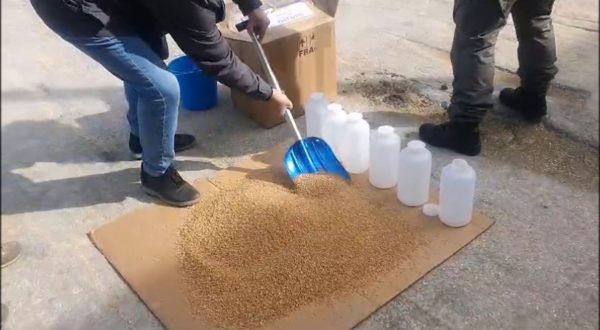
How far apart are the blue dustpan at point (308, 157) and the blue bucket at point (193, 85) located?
66cm

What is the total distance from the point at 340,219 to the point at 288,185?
1.19 feet

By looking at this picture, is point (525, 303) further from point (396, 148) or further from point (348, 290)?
point (396, 148)

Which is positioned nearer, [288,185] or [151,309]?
[151,309]

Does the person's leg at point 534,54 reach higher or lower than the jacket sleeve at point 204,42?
lower

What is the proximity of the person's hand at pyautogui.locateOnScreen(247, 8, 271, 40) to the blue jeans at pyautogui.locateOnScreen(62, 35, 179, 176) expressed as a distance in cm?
45

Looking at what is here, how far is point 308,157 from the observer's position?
7.98 feet

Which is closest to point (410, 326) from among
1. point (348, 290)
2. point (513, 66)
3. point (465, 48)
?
point (348, 290)

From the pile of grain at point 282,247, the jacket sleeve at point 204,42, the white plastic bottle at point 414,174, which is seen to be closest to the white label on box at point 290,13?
the jacket sleeve at point 204,42

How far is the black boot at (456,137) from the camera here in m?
2.52

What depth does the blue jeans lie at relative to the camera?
202 centimetres

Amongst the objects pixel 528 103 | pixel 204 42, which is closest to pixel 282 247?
pixel 204 42

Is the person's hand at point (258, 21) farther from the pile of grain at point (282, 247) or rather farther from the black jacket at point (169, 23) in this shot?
the pile of grain at point (282, 247)

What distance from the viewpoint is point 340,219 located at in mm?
2176

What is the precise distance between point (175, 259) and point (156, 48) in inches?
33.7
